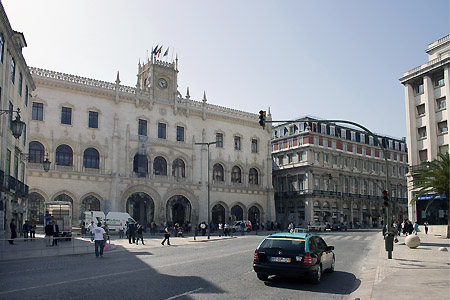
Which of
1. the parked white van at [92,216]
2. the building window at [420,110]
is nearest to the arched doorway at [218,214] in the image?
the parked white van at [92,216]

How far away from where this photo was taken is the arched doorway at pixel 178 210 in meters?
51.5

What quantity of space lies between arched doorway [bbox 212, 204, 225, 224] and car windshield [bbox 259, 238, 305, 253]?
4338 cm

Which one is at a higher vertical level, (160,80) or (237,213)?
(160,80)

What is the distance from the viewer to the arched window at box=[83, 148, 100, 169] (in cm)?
4694

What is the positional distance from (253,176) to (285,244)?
1895 inches

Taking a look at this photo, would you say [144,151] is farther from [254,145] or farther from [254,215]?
[254,215]

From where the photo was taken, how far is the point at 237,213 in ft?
191

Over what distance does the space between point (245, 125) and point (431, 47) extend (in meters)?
23.9

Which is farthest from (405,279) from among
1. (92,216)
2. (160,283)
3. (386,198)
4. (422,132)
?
(422,132)

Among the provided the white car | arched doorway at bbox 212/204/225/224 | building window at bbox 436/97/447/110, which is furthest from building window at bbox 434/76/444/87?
arched doorway at bbox 212/204/225/224

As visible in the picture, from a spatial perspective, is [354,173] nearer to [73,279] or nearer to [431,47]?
[431,47]

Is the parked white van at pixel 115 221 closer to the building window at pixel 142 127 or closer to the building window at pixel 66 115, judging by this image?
the building window at pixel 66 115

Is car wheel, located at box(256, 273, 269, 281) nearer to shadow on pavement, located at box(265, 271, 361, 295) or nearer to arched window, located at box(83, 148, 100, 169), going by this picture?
shadow on pavement, located at box(265, 271, 361, 295)

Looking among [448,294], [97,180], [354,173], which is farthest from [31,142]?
[354,173]
